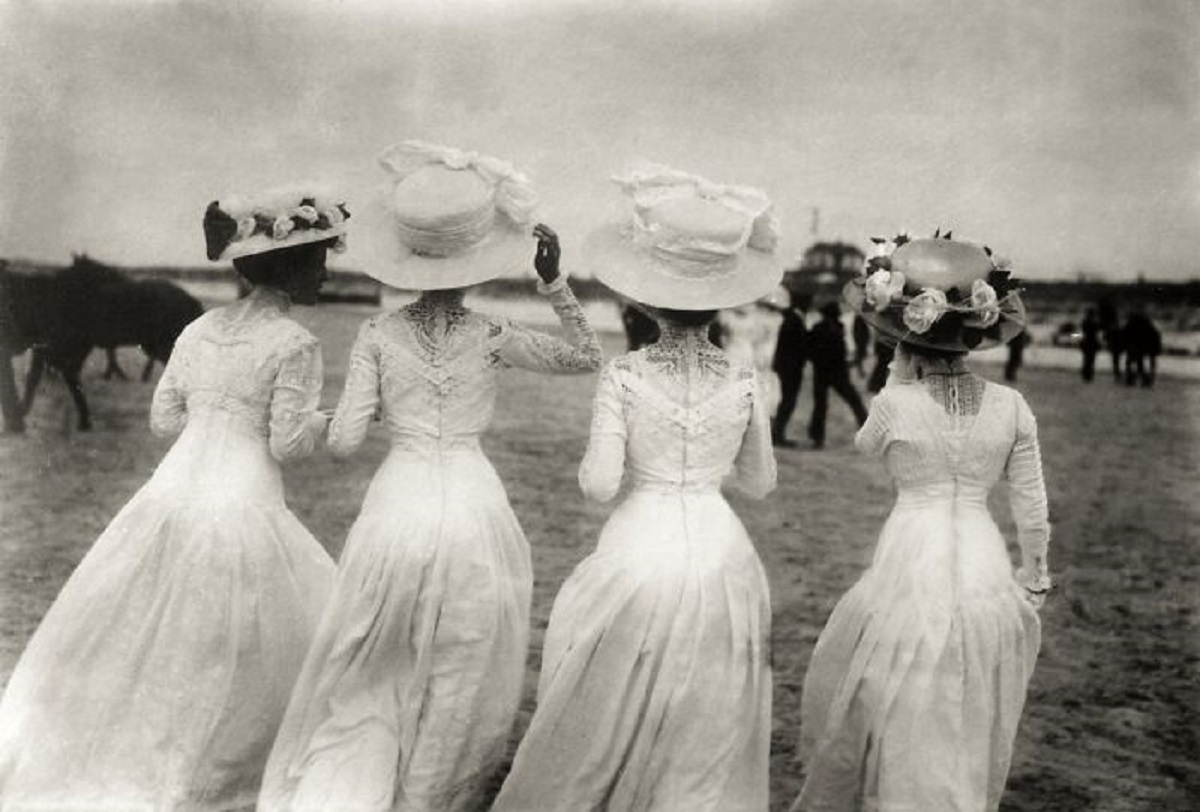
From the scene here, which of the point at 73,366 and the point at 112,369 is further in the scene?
the point at 112,369

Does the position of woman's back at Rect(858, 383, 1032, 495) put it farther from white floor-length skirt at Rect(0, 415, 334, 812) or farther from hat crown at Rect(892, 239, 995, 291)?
white floor-length skirt at Rect(0, 415, 334, 812)

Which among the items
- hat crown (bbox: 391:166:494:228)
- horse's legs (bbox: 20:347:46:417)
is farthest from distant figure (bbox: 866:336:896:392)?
horse's legs (bbox: 20:347:46:417)

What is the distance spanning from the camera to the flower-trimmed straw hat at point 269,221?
3768mm

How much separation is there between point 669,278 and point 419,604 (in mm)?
1102

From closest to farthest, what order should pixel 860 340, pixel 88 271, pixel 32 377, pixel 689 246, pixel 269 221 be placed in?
1. pixel 689 246
2. pixel 269 221
3. pixel 32 377
4. pixel 88 271
5. pixel 860 340

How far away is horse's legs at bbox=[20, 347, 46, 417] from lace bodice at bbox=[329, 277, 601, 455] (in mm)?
4616

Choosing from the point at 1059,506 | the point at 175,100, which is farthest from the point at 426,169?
the point at 1059,506

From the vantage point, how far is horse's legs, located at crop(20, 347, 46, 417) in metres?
7.46

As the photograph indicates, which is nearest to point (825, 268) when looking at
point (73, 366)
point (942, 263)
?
point (73, 366)

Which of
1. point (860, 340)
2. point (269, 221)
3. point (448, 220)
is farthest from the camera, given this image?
point (860, 340)

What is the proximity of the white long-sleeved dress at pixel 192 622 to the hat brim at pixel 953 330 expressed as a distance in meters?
1.61

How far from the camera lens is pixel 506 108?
24.6ft

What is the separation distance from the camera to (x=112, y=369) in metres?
8.38

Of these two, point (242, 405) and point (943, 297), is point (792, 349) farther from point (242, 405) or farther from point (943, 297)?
point (242, 405)
